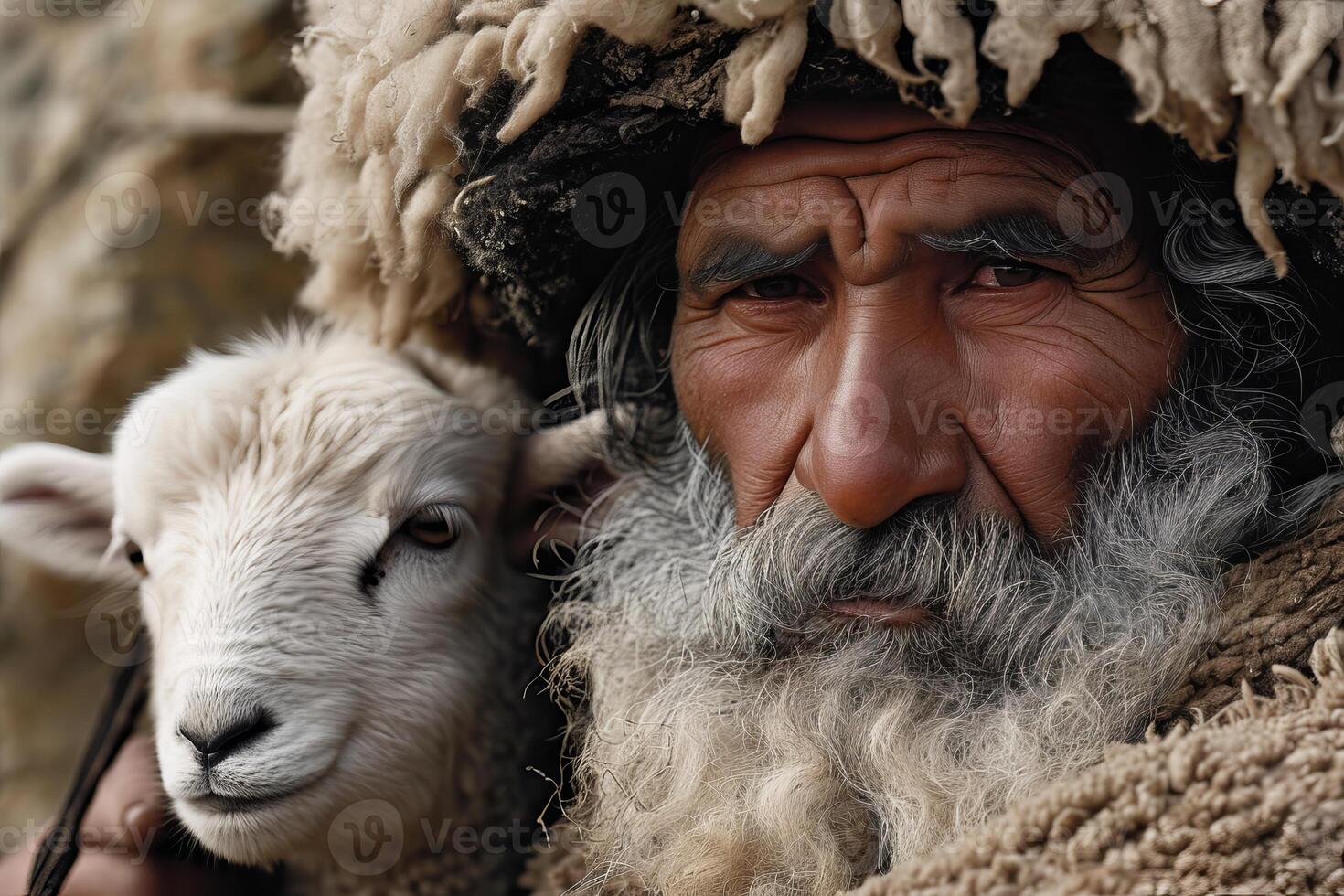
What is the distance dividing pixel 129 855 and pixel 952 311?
1.44 meters

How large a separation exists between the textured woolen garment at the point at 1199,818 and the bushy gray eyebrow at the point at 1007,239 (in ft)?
1.76

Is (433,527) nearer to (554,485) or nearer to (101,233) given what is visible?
(554,485)

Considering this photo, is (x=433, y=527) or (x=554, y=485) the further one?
(x=554, y=485)

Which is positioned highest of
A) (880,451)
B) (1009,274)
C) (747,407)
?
(1009,274)

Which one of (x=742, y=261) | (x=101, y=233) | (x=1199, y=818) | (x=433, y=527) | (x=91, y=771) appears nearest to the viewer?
(x=1199, y=818)

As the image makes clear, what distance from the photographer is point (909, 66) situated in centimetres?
128

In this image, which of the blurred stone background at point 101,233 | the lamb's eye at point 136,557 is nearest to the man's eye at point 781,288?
the lamb's eye at point 136,557

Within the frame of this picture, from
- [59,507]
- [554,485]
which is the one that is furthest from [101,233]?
[554,485]

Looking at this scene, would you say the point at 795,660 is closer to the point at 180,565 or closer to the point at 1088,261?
the point at 1088,261

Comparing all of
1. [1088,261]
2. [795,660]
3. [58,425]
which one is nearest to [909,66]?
[1088,261]

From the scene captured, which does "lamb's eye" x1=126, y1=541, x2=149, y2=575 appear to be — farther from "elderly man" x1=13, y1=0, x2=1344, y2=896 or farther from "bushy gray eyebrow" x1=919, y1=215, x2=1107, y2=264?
"bushy gray eyebrow" x1=919, y1=215, x2=1107, y2=264

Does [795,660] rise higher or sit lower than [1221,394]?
lower

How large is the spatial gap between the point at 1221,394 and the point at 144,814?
1673 mm

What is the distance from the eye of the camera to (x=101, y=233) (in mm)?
2877
